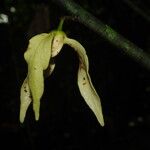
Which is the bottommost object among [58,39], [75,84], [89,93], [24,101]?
[75,84]

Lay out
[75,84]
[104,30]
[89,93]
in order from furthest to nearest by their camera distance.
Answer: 1. [75,84]
2. [89,93]
3. [104,30]

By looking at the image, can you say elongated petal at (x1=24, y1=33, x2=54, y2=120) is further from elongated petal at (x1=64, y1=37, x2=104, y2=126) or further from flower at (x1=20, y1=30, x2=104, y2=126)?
elongated petal at (x1=64, y1=37, x2=104, y2=126)

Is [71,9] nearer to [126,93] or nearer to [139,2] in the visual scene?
[139,2]

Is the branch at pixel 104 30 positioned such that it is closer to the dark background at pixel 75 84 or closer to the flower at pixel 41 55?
the flower at pixel 41 55

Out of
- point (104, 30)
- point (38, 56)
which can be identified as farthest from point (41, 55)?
point (104, 30)

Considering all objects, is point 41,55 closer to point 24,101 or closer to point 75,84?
point 24,101

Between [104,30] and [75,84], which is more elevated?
[104,30]

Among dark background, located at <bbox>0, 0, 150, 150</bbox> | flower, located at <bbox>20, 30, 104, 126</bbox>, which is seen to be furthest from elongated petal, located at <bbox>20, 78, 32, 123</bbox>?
dark background, located at <bbox>0, 0, 150, 150</bbox>

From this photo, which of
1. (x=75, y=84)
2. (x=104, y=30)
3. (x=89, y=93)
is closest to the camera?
(x=104, y=30)
